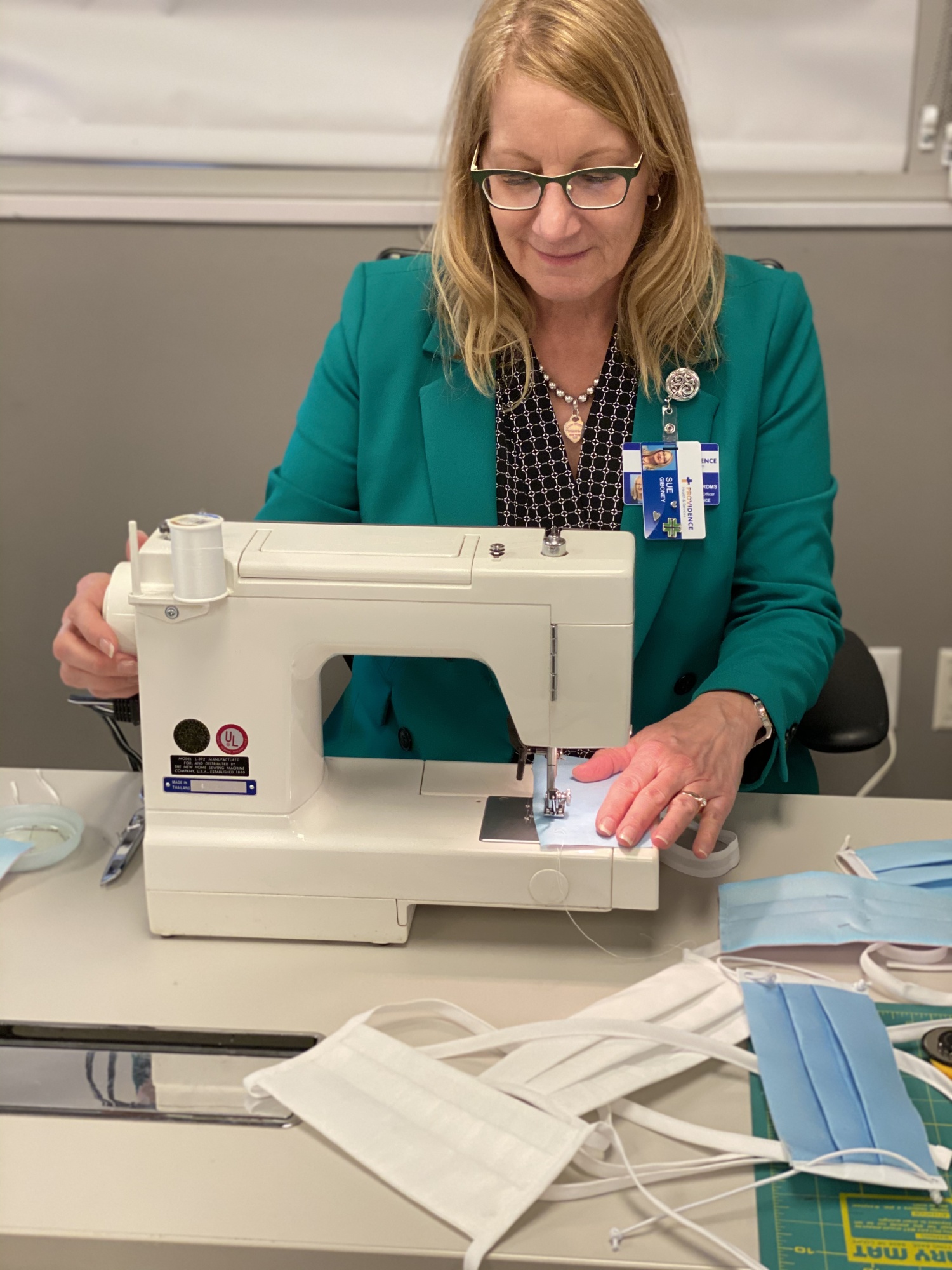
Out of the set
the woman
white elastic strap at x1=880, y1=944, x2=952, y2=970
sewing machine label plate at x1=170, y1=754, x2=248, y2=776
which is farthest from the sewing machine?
the woman

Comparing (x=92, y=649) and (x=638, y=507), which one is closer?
(x=92, y=649)

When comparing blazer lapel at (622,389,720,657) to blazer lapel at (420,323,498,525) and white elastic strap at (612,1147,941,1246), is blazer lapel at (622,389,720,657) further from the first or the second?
white elastic strap at (612,1147,941,1246)

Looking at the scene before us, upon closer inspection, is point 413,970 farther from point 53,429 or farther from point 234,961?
point 53,429

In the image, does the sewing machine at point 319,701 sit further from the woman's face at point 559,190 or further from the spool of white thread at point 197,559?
the woman's face at point 559,190

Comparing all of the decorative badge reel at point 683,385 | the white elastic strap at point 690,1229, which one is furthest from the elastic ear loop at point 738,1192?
the decorative badge reel at point 683,385

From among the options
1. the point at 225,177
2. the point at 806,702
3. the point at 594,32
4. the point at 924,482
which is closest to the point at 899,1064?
the point at 806,702

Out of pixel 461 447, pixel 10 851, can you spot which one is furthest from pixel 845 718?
pixel 10 851

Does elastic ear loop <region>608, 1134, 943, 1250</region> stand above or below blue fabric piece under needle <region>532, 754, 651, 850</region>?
below

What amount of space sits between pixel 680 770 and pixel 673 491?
45cm

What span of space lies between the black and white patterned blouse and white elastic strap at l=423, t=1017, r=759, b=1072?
74 centimetres

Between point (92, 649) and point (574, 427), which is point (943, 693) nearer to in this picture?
point (574, 427)

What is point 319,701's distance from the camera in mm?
1174

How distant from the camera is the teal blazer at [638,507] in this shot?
152cm

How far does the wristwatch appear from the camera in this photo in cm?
134
